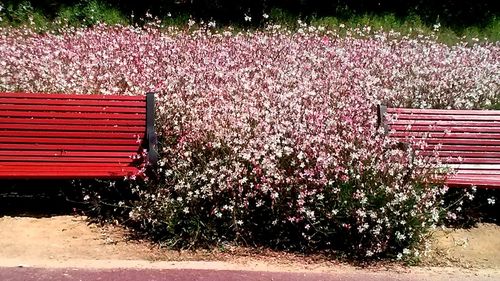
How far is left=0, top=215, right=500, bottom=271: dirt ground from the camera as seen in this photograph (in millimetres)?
4766

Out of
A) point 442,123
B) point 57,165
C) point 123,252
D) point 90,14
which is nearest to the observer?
point 123,252

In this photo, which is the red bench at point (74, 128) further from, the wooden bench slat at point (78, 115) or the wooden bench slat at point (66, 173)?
the wooden bench slat at point (66, 173)

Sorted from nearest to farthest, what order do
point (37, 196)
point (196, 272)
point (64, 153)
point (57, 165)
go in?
point (196, 272)
point (57, 165)
point (64, 153)
point (37, 196)

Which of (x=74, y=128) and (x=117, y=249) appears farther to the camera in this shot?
(x=74, y=128)

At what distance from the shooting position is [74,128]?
5578mm

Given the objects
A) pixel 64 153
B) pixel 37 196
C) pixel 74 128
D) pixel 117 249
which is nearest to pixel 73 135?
pixel 74 128

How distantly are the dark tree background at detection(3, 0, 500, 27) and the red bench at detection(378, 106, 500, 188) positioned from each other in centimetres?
680

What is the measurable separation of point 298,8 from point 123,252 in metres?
9.20

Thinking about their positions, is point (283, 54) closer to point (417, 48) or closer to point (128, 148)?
point (417, 48)

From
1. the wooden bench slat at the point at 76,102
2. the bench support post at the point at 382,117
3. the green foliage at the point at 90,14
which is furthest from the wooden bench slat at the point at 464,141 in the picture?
the green foliage at the point at 90,14

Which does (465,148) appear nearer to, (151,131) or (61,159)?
(151,131)

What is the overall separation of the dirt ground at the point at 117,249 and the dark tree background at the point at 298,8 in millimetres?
7582

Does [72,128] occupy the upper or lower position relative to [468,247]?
upper

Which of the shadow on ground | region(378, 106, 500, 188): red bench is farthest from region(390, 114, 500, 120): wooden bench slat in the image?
the shadow on ground
